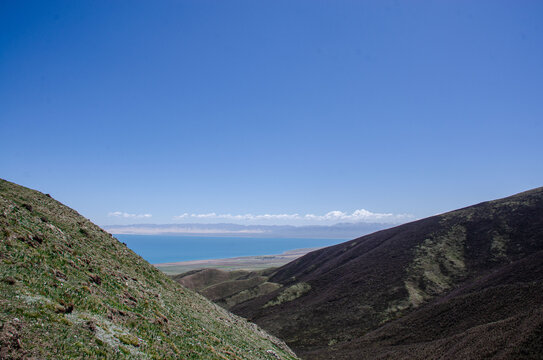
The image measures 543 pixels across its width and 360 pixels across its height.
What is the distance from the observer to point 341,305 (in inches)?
2525

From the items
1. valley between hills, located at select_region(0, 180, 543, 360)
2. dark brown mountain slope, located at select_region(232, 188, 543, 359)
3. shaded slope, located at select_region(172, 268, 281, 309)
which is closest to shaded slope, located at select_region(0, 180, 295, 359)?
valley between hills, located at select_region(0, 180, 543, 360)

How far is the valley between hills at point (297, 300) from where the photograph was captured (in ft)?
49.8

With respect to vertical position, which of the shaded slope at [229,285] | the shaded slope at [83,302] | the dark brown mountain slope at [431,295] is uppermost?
the shaded slope at [83,302]

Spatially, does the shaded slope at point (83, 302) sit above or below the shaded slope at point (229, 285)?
above

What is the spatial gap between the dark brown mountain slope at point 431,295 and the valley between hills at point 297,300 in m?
0.27

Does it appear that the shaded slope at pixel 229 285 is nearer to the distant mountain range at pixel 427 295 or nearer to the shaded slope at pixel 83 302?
the distant mountain range at pixel 427 295

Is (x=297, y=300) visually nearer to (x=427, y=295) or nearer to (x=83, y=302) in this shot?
(x=427, y=295)

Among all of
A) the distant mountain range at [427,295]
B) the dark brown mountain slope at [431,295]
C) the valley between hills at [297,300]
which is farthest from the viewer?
the dark brown mountain slope at [431,295]

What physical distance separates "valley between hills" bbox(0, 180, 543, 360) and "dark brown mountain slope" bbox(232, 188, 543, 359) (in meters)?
0.27

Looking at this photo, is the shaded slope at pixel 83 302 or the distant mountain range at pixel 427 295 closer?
the shaded slope at pixel 83 302

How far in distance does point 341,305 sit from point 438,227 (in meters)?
46.6

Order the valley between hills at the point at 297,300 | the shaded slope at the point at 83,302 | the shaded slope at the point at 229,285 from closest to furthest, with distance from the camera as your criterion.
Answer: the shaded slope at the point at 83,302 < the valley between hills at the point at 297,300 < the shaded slope at the point at 229,285

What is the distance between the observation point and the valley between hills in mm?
15180

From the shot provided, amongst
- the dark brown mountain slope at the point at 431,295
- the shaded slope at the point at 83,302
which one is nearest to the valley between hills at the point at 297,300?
the shaded slope at the point at 83,302
